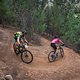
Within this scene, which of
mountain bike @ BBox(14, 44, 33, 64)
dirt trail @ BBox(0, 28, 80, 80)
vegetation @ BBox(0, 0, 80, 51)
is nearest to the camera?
dirt trail @ BBox(0, 28, 80, 80)

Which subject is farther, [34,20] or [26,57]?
[34,20]

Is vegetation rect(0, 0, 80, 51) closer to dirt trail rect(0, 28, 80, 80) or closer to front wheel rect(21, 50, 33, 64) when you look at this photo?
dirt trail rect(0, 28, 80, 80)

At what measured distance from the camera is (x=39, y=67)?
49.7 ft

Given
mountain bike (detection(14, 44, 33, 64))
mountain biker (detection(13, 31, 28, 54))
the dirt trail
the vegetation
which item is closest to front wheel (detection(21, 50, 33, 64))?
mountain bike (detection(14, 44, 33, 64))

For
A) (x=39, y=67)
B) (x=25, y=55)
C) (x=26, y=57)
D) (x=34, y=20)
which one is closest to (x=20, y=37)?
(x=25, y=55)

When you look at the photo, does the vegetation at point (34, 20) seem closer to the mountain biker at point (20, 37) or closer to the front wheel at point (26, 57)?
the mountain biker at point (20, 37)

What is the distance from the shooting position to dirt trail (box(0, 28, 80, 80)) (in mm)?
13887

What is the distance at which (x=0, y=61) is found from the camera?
1497 centimetres

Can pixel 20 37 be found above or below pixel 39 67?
above

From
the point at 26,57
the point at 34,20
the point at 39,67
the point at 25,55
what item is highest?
the point at 34,20

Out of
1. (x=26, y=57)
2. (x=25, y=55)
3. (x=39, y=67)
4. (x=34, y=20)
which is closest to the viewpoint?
(x=39, y=67)

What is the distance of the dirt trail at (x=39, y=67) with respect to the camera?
1389 centimetres

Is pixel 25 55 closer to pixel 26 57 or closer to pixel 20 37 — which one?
pixel 26 57

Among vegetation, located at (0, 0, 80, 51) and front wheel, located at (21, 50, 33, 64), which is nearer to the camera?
front wheel, located at (21, 50, 33, 64)
